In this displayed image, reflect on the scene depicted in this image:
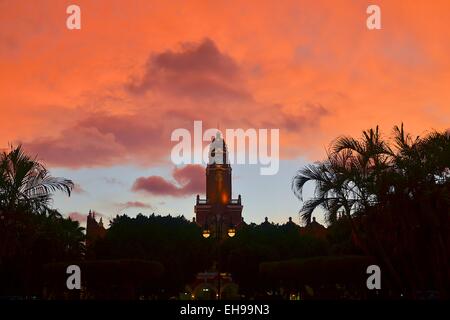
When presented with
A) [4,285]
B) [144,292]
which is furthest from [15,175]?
[144,292]

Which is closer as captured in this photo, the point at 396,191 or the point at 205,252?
the point at 396,191

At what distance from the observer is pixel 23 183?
919 inches

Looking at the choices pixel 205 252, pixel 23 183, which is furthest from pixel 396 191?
pixel 205 252

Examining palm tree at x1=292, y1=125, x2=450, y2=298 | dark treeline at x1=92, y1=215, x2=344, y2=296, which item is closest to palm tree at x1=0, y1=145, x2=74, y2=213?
palm tree at x1=292, y1=125, x2=450, y2=298

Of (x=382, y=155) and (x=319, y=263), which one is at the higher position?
(x=382, y=155)

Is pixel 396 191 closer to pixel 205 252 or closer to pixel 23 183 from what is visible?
pixel 23 183

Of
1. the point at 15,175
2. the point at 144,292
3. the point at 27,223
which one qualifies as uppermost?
the point at 15,175

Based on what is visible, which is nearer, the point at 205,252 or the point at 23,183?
the point at 23,183

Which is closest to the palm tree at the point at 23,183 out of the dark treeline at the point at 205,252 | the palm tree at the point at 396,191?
the palm tree at the point at 396,191

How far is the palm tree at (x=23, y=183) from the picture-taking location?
75.7 ft
